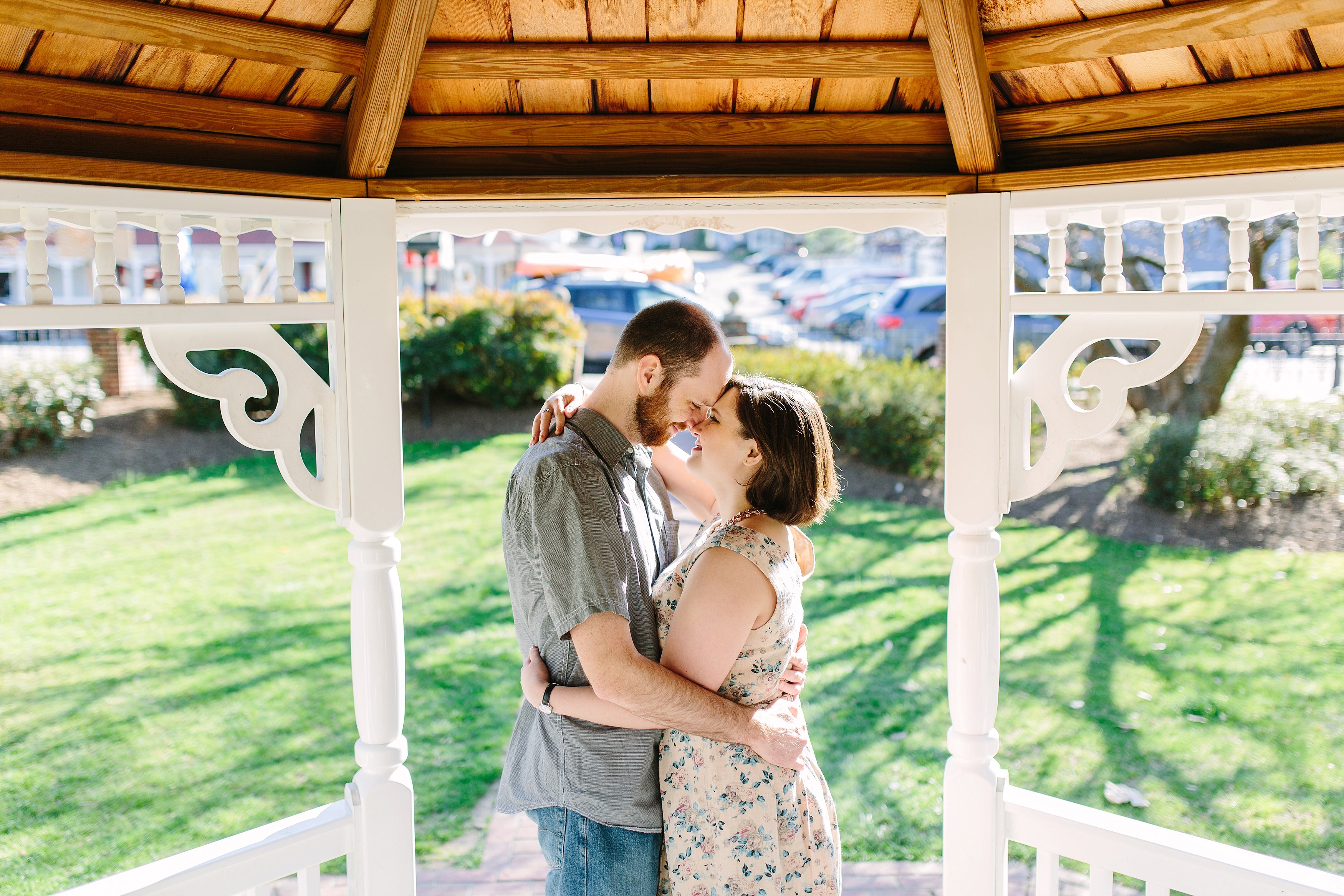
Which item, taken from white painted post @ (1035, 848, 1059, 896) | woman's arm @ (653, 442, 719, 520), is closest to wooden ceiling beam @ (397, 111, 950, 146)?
woman's arm @ (653, 442, 719, 520)

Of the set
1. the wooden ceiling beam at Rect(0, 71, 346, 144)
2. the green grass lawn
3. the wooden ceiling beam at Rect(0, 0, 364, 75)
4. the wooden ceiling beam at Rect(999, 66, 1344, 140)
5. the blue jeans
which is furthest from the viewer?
the green grass lawn

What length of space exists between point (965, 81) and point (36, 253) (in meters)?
2.01

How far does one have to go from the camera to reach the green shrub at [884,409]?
31.6 ft

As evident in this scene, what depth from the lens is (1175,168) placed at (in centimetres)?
226

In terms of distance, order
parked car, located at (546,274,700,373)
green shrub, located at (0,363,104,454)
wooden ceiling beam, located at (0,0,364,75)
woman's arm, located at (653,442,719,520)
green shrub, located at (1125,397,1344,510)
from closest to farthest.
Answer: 1. wooden ceiling beam, located at (0,0,364,75)
2. woman's arm, located at (653,442,719,520)
3. green shrub, located at (1125,397,1344,510)
4. green shrub, located at (0,363,104,454)
5. parked car, located at (546,274,700,373)

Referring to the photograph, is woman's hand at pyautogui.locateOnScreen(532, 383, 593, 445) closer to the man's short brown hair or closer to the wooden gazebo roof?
the man's short brown hair

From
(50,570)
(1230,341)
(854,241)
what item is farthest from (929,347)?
(854,241)

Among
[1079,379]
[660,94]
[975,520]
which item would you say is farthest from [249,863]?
[1079,379]

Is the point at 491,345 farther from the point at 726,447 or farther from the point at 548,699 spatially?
the point at 548,699

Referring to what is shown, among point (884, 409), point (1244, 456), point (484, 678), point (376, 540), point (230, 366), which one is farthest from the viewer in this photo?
Answer: point (230, 366)

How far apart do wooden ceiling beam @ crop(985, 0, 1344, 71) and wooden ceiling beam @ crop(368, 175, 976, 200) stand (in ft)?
0.98

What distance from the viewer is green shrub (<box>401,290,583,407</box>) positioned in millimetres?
11180

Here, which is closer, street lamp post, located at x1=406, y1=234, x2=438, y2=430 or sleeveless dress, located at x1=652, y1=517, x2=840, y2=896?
sleeveless dress, located at x1=652, y1=517, x2=840, y2=896

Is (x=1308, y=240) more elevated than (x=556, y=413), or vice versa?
(x=1308, y=240)
